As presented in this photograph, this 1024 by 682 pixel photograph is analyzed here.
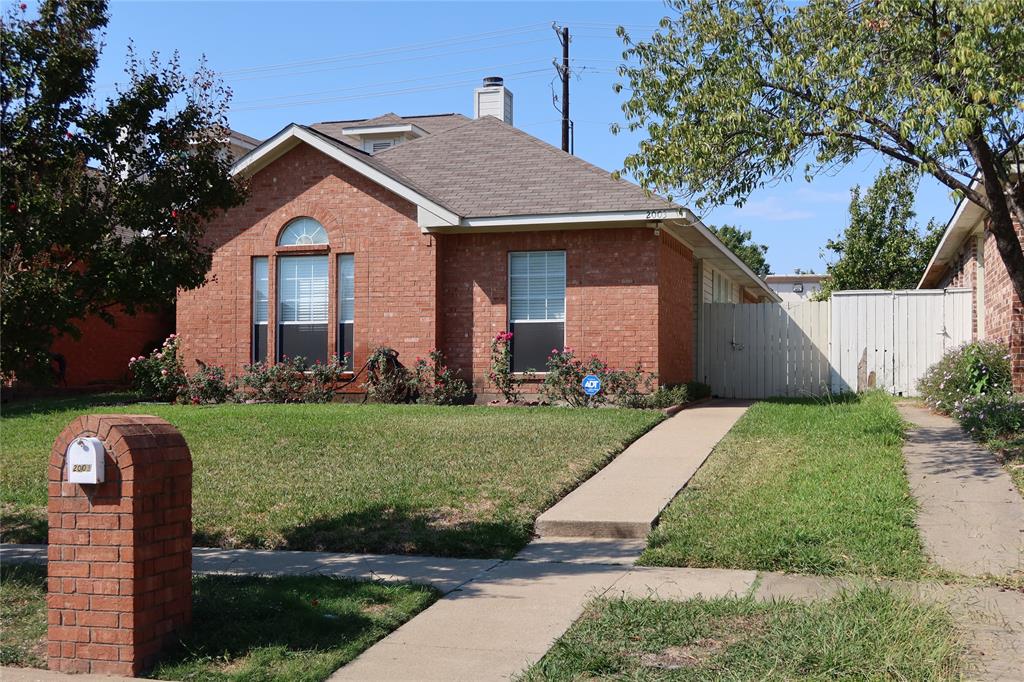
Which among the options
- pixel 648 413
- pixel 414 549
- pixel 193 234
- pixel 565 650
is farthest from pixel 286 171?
pixel 565 650

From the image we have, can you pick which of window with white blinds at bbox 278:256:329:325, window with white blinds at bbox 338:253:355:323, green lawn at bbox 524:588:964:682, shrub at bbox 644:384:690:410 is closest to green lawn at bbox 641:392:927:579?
green lawn at bbox 524:588:964:682

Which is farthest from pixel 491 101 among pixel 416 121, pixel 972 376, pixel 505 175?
pixel 972 376

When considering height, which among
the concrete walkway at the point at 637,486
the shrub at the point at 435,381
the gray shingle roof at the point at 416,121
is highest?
the gray shingle roof at the point at 416,121

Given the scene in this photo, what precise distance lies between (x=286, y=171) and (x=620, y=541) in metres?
12.3

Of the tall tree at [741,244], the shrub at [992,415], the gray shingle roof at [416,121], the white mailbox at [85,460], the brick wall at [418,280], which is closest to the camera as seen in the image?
the white mailbox at [85,460]

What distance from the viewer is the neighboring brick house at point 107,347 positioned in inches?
856

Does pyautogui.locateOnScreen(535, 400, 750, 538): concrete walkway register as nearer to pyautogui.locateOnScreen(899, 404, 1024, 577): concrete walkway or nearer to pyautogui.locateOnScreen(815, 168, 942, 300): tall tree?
pyautogui.locateOnScreen(899, 404, 1024, 577): concrete walkway

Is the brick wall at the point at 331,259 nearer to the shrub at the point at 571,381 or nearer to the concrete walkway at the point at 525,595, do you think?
the shrub at the point at 571,381

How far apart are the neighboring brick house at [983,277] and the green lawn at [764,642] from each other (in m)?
8.53

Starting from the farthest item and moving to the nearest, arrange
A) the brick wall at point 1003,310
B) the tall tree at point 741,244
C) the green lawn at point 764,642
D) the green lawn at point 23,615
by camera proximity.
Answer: the tall tree at point 741,244 < the brick wall at point 1003,310 < the green lawn at point 23,615 < the green lawn at point 764,642

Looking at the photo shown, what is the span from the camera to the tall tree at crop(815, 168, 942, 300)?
105 feet

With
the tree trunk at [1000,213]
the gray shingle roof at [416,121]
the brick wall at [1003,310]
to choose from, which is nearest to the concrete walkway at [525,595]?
the tree trunk at [1000,213]

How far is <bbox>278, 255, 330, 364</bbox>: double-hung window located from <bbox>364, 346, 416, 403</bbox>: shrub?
1.25 metres

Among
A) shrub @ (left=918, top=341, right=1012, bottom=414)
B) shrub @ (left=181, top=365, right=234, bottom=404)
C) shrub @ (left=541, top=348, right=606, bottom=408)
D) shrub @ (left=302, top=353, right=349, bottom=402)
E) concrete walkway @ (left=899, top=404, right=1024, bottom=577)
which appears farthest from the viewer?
shrub @ (left=181, top=365, right=234, bottom=404)
